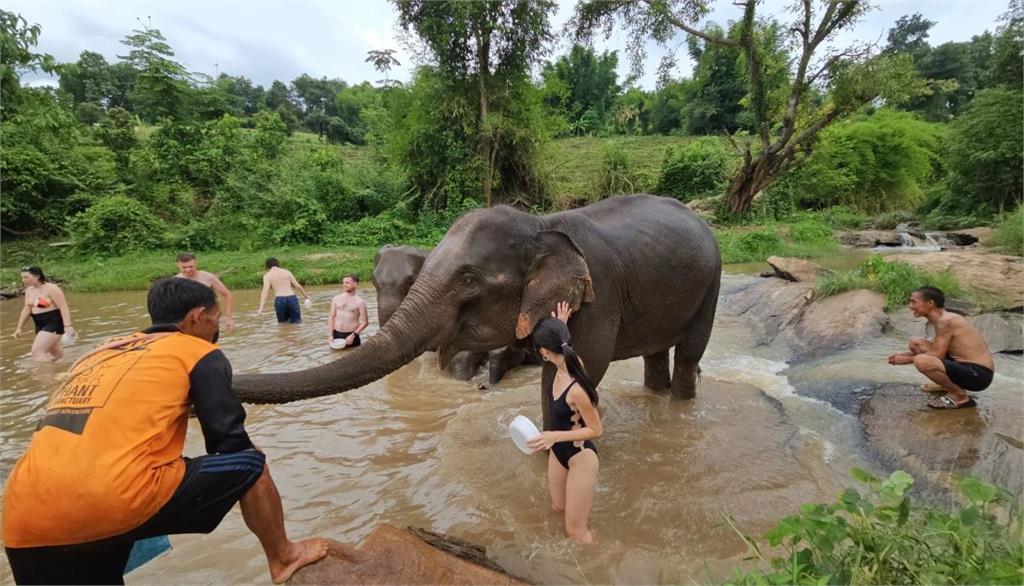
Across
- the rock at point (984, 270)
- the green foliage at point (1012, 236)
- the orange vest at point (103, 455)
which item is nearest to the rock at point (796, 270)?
the rock at point (984, 270)

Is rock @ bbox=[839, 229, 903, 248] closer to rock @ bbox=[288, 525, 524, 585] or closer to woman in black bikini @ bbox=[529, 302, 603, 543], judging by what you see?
woman in black bikini @ bbox=[529, 302, 603, 543]

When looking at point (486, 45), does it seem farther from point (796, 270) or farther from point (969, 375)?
point (969, 375)

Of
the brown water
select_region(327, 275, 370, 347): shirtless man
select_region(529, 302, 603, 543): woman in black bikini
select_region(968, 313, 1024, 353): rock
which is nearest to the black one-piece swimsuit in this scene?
select_region(529, 302, 603, 543): woman in black bikini

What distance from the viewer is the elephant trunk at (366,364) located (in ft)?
8.10

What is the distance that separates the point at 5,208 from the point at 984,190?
130 feet

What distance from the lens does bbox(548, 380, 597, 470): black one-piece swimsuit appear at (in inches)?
118

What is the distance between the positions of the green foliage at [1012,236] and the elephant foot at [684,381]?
1431 cm

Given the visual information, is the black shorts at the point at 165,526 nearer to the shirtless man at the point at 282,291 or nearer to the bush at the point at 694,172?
the shirtless man at the point at 282,291

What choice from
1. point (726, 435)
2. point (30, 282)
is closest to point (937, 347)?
point (726, 435)

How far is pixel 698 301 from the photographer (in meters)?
4.80

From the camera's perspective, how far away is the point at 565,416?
3.01 metres

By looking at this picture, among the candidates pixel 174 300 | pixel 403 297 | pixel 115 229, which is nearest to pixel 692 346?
pixel 403 297

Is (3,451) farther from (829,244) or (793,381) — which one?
(829,244)

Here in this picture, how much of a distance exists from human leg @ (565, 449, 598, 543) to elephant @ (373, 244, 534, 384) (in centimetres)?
324
